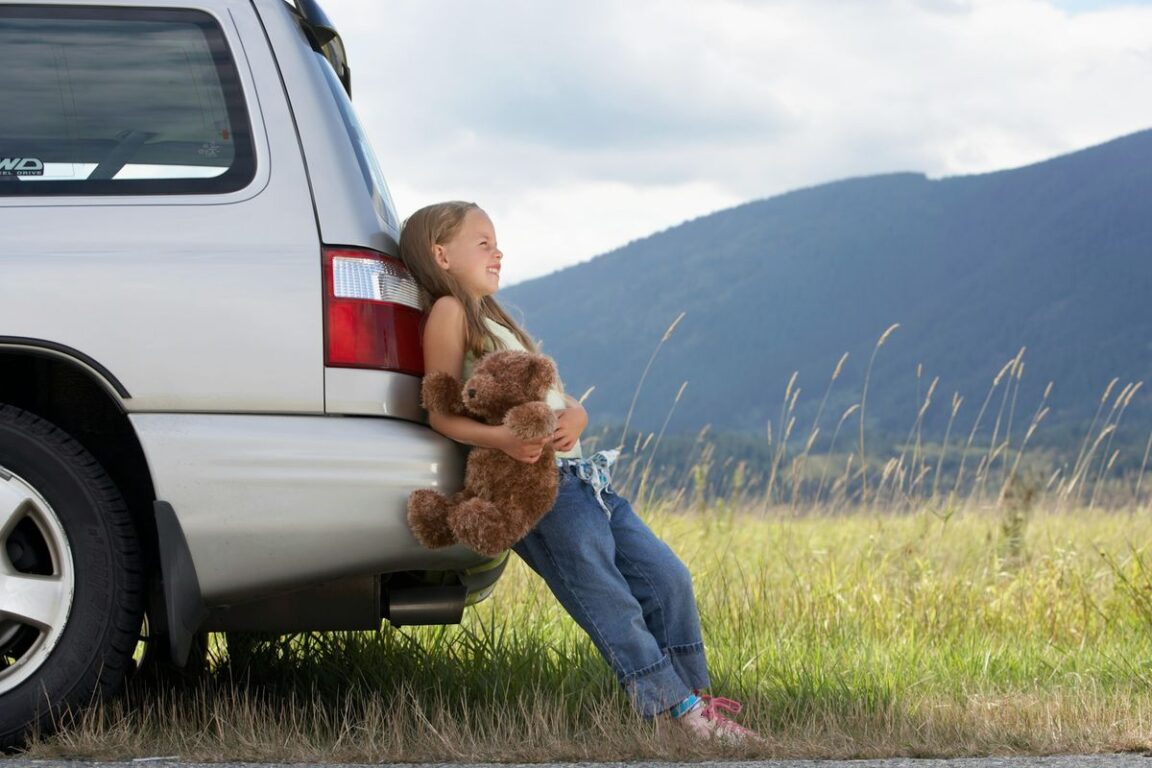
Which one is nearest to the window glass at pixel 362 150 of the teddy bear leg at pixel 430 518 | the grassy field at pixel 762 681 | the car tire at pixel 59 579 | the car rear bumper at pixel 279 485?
the car rear bumper at pixel 279 485

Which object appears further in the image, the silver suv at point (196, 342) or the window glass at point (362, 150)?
the window glass at point (362, 150)

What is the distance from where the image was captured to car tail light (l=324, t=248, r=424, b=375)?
325 cm

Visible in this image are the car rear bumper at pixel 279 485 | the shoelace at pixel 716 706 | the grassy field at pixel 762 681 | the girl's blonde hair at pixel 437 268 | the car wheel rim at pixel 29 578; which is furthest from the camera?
the shoelace at pixel 716 706

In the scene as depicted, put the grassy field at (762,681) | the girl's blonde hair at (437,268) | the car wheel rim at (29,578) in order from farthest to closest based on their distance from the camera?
the grassy field at (762,681), the girl's blonde hair at (437,268), the car wheel rim at (29,578)

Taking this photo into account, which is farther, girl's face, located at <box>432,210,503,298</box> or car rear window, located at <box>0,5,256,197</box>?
girl's face, located at <box>432,210,503,298</box>

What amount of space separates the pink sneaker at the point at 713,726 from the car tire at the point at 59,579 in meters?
1.44

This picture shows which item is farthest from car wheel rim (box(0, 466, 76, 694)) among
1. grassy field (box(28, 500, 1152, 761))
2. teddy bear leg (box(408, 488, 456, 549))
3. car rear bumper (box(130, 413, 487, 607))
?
teddy bear leg (box(408, 488, 456, 549))


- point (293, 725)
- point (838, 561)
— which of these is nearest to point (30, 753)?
point (293, 725)

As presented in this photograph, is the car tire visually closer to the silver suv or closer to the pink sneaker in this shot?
the silver suv

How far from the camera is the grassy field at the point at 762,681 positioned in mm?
3604

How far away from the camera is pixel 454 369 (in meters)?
3.40

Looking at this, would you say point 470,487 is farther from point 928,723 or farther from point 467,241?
point 928,723

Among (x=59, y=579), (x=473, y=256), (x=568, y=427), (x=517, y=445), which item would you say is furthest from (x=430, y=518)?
(x=59, y=579)

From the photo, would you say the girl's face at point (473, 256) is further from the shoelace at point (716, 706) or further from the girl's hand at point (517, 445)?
the shoelace at point (716, 706)
